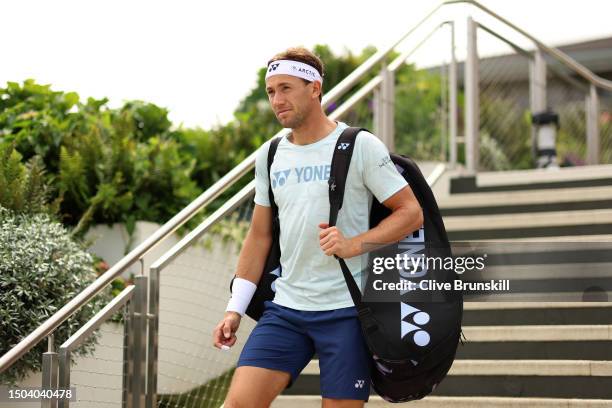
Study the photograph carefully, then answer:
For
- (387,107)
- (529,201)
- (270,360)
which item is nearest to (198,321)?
(387,107)

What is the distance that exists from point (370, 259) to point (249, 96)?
17.5m

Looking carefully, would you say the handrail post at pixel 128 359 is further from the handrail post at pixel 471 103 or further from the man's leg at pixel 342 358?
the handrail post at pixel 471 103

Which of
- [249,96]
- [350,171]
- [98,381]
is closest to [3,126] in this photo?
[98,381]

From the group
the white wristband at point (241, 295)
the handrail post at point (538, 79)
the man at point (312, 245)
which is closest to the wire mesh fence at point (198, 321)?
the white wristband at point (241, 295)

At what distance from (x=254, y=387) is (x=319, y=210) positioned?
63 centimetres

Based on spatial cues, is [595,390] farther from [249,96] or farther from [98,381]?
[249,96]

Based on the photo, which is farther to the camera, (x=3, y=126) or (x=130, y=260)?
(x=3, y=126)

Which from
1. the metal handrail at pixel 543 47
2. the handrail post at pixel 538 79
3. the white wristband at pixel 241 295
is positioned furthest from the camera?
the handrail post at pixel 538 79

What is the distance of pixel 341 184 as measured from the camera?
136 inches

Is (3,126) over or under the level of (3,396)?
over

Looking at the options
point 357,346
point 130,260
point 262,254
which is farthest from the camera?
point 130,260

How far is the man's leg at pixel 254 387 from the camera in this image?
340 cm

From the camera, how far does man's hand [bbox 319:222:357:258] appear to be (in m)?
3.33

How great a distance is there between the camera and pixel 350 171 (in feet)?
11.4
